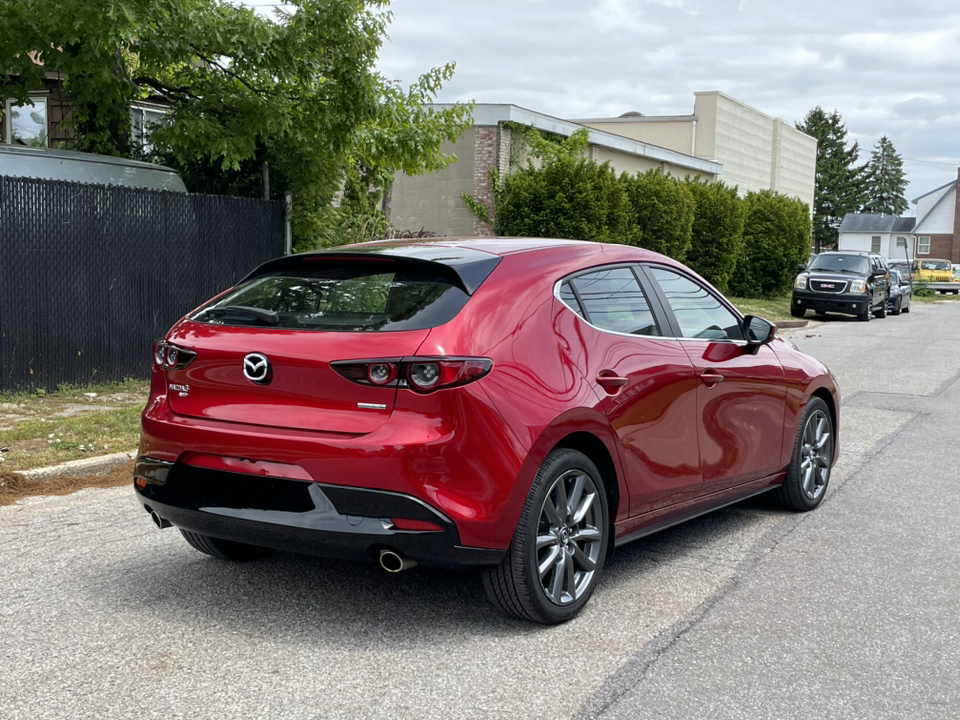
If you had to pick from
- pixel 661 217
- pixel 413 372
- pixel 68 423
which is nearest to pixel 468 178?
pixel 661 217

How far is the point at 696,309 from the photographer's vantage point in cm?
581

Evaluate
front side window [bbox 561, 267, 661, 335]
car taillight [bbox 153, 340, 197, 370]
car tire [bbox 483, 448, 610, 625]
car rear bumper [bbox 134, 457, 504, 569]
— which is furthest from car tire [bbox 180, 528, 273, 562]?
front side window [bbox 561, 267, 661, 335]

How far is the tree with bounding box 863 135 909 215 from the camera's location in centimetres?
13038

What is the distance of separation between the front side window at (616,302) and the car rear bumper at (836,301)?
25194 millimetres

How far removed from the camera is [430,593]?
4969 millimetres

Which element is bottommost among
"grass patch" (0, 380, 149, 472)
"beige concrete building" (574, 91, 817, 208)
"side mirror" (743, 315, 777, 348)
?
"grass patch" (0, 380, 149, 472)

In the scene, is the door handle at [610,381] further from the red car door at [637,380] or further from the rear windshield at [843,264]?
the rear windshield at [843,264]

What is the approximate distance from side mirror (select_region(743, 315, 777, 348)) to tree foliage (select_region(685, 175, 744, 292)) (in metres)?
24.0

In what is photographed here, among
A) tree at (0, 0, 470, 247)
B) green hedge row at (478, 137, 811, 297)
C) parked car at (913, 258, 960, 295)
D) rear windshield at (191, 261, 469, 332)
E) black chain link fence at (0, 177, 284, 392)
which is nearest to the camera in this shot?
rear windshield at (191, 261, 469, 332)

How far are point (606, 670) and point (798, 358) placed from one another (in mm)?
3229

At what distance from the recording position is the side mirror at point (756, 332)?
6.03 m

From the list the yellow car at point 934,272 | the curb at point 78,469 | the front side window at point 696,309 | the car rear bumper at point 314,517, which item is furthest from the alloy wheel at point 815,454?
the yellow car at point 934,272

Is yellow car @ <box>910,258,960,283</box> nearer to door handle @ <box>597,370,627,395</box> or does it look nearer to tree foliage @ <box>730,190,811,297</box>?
tree foliage @ <box>730,190,811,297</box>

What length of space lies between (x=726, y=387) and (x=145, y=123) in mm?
10047
